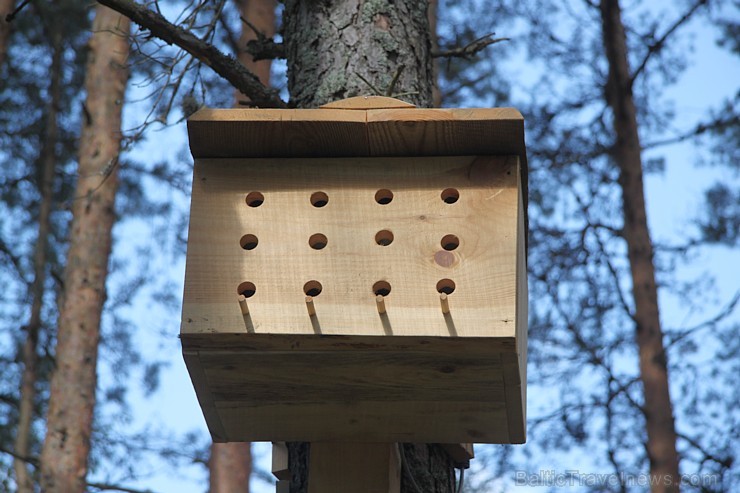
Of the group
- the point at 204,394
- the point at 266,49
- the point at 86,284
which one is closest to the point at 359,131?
the point at 204,394

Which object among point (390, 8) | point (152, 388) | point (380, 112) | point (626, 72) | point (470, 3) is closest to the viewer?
point (380, 112)

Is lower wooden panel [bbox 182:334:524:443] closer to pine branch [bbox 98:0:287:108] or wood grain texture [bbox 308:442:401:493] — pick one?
wood grain texture [bbox 308:442:401:493]

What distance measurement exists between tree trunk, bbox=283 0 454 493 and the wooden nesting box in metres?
0.41

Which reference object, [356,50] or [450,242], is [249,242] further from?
[356,50]

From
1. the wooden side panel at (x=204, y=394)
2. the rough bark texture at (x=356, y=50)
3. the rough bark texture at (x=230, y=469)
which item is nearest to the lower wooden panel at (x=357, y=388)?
the wooden side panel at (x=204, y=394)

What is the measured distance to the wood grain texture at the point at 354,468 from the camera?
2.39 metres

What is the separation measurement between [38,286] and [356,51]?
672 centimetres

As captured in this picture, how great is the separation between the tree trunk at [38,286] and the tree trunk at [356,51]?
17.8 ft

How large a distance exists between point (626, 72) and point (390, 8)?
18.4ft

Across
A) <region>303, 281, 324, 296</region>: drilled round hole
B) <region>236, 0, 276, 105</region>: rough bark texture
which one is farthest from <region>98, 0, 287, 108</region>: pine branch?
<region>236, 0, 276, 105</region>: rough bark texture

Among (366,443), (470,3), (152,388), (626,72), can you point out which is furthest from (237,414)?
(152,388)

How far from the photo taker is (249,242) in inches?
90.1

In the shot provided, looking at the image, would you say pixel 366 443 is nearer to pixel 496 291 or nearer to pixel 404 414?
pixel 404 414

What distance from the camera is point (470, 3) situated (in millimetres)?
9414
